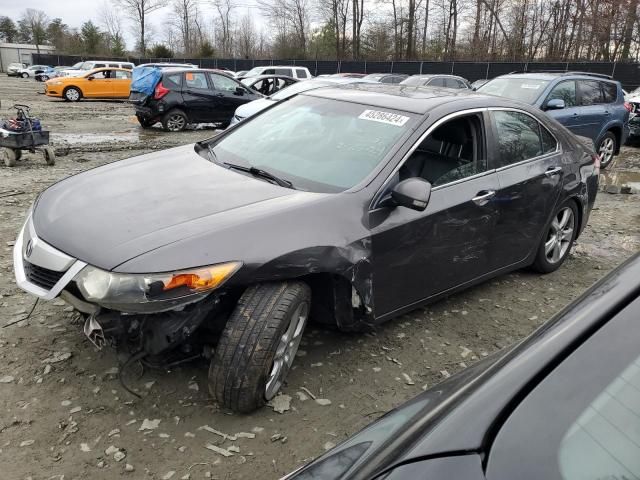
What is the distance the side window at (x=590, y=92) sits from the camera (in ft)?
31.6

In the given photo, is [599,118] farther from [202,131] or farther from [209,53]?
[209,53]

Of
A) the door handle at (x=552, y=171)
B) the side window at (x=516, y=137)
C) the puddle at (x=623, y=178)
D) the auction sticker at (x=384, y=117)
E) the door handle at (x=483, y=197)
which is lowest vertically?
the puddle at (x=623, y=178)

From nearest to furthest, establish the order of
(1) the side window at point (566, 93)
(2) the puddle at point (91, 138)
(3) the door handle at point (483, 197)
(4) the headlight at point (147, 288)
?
(4) the headlight at point (147, 288) → (3) the door handle at point (483, 197) → (1) the side window at point (566, 93) → (2) the puddle at point (91, 138)

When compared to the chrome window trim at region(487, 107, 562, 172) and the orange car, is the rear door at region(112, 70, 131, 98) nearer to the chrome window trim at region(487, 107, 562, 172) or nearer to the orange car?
the orange car

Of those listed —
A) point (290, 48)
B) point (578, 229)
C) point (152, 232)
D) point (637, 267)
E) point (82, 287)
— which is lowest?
point (578, 229)

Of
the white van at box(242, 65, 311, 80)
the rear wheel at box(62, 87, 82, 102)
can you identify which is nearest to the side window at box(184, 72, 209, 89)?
the white van at box(242, 65, 311, 80)

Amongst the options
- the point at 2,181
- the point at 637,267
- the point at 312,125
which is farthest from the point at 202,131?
the point at 637,267

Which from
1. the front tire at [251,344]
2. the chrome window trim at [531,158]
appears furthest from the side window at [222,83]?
the front tire at [251,344]

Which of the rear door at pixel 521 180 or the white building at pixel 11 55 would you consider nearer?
the rear door at pixel 521 180

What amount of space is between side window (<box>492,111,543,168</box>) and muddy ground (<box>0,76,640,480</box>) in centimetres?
114

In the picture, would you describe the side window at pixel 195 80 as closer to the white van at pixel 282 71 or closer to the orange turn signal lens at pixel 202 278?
the white van at pixel 282 71

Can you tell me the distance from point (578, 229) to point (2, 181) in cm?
739

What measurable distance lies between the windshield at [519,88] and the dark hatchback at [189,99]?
7.28 meters

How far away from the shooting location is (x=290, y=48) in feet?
189
